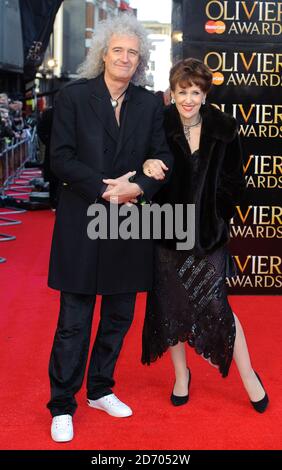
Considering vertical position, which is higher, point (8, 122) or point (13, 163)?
point (8, 122)

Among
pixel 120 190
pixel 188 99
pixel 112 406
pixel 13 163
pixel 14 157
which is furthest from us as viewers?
pixel 14 157

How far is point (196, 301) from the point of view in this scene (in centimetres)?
331

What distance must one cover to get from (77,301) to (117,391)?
738 millimetres

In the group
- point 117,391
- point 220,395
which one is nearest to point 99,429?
point 117,391

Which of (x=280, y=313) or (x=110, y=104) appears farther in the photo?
(x=280, y=313)

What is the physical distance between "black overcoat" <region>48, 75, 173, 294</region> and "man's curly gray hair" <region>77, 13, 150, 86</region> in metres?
0.07

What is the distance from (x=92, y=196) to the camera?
9.58 ft

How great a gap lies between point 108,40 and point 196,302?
121 centimetres

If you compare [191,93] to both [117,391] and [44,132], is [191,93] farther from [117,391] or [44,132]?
[44,132]

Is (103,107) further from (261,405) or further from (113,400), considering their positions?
(261,405)

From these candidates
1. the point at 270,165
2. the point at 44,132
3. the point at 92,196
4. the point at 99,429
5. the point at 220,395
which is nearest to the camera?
the point at 92,196

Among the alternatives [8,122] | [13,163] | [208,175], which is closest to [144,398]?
[208,175]

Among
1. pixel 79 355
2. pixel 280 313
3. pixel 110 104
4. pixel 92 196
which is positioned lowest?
pixel 280 313

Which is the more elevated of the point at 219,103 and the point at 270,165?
the point at 219,103
